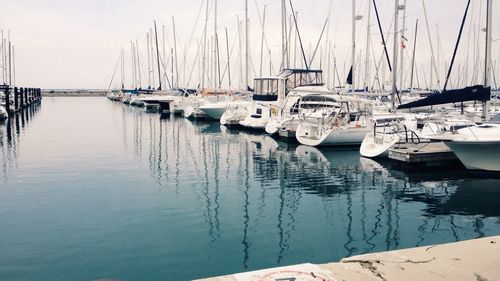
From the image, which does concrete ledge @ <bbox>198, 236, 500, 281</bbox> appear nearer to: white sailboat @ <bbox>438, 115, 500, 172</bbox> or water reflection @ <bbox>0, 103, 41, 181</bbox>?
white sailboat @ <bbox>438, 115, 500, 172</bbox>

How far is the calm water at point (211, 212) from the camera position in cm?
991

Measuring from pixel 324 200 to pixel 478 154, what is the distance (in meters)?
8.00

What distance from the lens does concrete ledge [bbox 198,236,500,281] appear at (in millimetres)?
6145

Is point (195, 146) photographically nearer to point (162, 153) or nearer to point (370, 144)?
point (162, 153)

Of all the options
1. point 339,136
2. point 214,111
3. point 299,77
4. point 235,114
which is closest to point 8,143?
point 235,114

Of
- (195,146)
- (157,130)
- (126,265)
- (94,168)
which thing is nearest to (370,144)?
(195,146)

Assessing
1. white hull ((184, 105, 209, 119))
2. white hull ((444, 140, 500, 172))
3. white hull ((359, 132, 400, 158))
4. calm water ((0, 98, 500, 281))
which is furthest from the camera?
white hull ((184, 105, 209, 119))

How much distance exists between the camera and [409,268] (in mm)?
6598

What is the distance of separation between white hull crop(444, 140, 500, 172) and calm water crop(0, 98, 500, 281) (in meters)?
0.92

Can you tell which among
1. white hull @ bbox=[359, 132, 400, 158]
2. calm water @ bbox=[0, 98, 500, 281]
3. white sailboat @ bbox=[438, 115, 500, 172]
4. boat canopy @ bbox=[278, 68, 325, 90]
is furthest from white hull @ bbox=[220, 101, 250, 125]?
white sailboat @ bbox=[438, 115, 500, 172]

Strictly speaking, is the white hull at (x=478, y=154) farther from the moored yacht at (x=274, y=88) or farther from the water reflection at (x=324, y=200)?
the moored yacht at (x=274, y=88)

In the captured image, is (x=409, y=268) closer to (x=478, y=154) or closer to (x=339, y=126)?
(x=478, y=154)

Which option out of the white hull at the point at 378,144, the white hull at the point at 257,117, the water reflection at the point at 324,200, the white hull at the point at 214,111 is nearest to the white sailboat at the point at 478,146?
the water reflection at the point at 324,200

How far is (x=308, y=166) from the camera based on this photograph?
73.2ft
